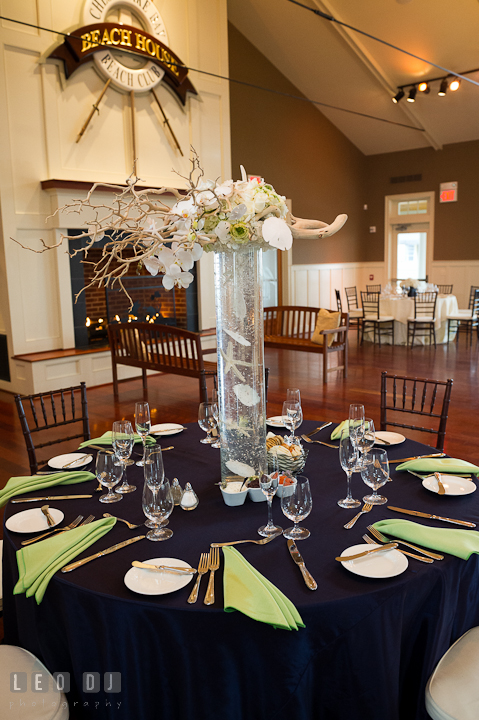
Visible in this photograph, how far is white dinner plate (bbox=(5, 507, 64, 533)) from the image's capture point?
1.80m

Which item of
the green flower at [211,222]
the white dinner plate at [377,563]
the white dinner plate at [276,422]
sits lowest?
the white dinner plate at [377,563]

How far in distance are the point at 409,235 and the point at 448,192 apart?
1300mm

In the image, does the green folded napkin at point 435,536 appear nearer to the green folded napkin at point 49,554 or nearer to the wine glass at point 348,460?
the wine glass at point 348,460

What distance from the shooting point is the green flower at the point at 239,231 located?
69.4 inches

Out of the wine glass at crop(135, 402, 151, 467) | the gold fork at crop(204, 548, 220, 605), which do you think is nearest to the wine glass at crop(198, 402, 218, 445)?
the wine glass at crop(135, 402, 151, 467)

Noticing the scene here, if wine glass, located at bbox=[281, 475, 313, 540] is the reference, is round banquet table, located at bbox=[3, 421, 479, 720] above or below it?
below

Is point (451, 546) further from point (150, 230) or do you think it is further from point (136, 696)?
point (150, 230)

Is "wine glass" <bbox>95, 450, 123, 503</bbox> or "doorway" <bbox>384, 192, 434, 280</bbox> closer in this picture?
"wine glass" <bbox>95, 450, 123, 503</bbox>

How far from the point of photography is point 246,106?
10.4 metres

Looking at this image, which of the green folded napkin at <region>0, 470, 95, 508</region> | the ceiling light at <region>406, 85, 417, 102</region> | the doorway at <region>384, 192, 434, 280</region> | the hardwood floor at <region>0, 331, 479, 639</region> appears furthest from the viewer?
the doorway at <region>384, 192, 434, 280</region>

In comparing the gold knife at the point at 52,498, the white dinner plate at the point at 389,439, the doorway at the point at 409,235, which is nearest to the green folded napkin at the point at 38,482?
the gold knife at the point at 52,498

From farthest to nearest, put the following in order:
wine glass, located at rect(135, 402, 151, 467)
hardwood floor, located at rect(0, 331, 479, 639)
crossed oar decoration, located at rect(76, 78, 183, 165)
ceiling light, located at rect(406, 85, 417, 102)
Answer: ceiling light, located at rect(406, 85, 417, 102) < crossed oar decoration, located at rect(76, 78, 183, 165) < hardwood floor, located at rect(0, 331, 479, 639) < wine glass, located at rect(135, 402, 151, 467)

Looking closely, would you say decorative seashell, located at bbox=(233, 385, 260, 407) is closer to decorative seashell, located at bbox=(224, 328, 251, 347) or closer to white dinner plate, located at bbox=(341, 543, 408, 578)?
decorative seashell, located at bbox=(224, 328, 251, 347)

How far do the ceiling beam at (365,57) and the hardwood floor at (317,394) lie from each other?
16.8ft
